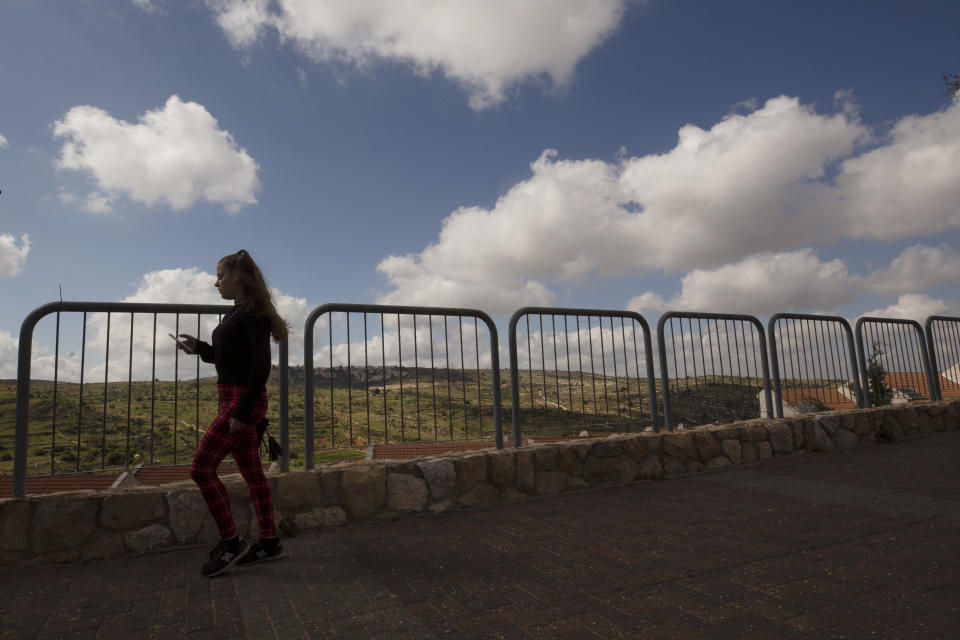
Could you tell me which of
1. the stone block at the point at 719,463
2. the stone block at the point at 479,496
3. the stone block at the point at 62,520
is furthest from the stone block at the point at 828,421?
the stone block at the point at 62,520

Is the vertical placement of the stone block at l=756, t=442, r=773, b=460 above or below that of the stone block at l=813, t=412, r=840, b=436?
below

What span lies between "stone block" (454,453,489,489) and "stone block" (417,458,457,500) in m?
0.06

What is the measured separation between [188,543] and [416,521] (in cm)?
165

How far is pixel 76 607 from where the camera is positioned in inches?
112

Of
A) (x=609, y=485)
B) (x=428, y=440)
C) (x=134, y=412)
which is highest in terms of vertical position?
(x=134, y=412)

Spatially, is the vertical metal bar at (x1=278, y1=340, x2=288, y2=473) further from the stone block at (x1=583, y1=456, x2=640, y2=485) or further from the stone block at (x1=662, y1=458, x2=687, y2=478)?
the stone block at (x1=662, y1=458, x2=687, y2=478)

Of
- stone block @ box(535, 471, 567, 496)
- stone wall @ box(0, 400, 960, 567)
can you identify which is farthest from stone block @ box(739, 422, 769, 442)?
stone block @ box(535, 471, 567, 496)

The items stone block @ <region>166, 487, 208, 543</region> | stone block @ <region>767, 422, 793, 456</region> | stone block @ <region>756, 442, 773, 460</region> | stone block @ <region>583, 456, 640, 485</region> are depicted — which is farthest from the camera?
stone block @ <region>767, 422, 793, 456</region>

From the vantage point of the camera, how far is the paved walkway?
7.78 feet

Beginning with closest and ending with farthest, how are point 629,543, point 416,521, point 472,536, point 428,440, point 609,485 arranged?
point 629,543
point 472,536
point 416,521
point 428,440
point 609,485

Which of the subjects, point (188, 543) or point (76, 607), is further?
→ point (188, 543)

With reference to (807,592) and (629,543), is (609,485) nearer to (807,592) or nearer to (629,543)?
(629,543)

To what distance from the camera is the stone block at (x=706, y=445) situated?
6.11 m

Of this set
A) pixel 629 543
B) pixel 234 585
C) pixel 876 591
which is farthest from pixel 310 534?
pixel 876 591
